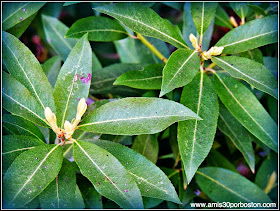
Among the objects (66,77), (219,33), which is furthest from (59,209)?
(219,33)

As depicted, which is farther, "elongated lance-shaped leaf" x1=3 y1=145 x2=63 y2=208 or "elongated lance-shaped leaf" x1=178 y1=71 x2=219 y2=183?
"elongated lance-shaped leaf" x1=178 y1=71 x2=219 y2=183

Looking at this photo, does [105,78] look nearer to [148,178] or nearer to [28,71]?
[28,71]

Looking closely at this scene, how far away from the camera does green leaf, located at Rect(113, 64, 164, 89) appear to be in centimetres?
118

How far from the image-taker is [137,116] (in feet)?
3.27

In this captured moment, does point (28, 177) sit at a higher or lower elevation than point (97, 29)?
lower

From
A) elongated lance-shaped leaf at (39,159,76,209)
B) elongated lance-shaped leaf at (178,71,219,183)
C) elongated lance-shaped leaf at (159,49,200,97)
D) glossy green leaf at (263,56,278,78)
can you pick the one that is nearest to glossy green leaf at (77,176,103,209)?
elongated lance-shaped leaf at (39,159,76,209)

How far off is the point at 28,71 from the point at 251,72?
2.68 ft

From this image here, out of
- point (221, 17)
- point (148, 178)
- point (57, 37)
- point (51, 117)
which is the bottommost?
point (148, 178)

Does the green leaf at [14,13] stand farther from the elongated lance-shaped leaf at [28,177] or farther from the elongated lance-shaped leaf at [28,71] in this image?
the elongated lance-shaped leaf at [28,177]

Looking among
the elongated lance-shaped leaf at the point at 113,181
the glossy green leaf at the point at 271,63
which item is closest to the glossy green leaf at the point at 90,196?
the elongated lance-shaped leaf at the point at 113,181

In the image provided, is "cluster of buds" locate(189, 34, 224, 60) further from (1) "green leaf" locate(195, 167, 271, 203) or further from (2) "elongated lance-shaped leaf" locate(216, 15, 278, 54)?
(1) "green leaf" locate(195, 167, 271, 203)

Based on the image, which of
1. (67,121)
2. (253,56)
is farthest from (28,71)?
(253,56)

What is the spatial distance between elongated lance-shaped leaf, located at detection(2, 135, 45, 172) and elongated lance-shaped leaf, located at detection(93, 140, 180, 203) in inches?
12.5

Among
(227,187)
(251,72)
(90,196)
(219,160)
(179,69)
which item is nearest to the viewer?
(179,69)
